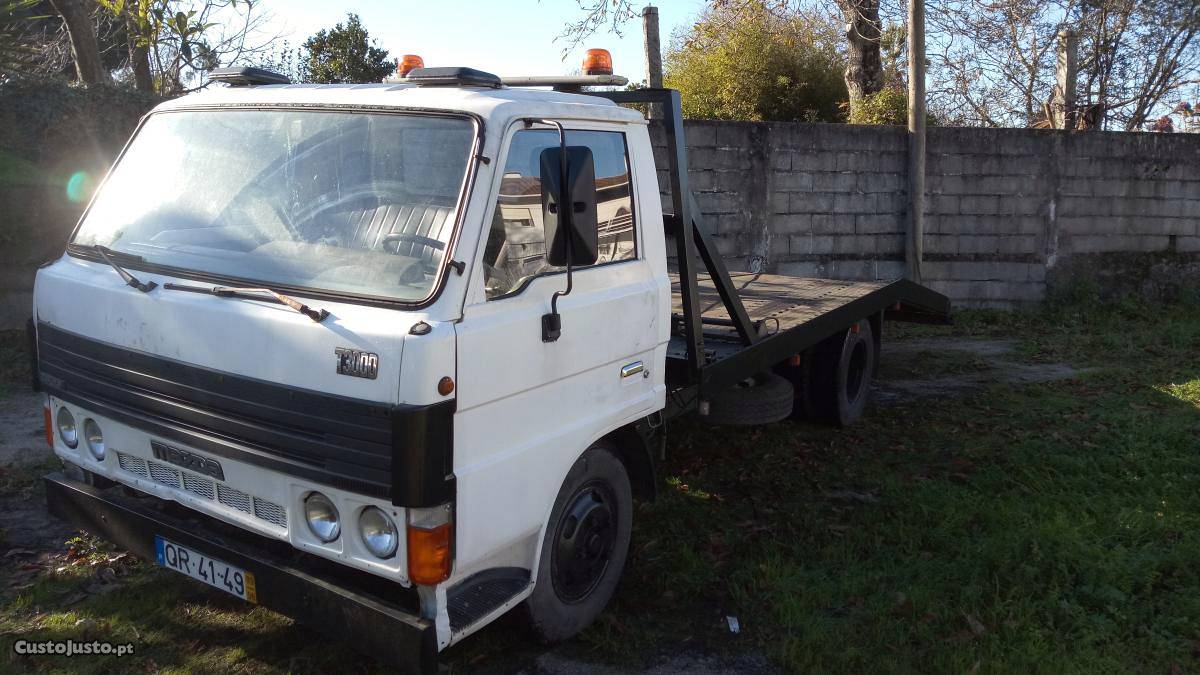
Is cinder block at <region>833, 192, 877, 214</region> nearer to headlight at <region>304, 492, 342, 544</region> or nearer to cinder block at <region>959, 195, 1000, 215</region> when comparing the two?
cinder block at <region>959, 195, 1000, 215</region>

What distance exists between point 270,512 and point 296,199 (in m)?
1.12

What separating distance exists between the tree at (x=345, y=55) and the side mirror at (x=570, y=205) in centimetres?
2089

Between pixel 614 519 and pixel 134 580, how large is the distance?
2.19 m

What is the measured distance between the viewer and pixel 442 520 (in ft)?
9.63

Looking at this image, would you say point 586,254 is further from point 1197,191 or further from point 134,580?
point 1197,191

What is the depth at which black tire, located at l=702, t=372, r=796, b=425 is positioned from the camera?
518 centimetres

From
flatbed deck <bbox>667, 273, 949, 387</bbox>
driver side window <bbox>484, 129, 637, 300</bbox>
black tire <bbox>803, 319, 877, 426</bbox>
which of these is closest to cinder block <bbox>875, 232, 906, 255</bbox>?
flatbed deck <bbox>667, 273, 949, 387</bbox>

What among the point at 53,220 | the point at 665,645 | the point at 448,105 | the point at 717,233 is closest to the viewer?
the point at 448,105

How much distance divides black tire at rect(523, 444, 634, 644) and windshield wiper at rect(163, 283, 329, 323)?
1.19m

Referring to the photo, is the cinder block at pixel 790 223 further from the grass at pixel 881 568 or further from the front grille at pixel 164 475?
the front grille at pixel 164 475

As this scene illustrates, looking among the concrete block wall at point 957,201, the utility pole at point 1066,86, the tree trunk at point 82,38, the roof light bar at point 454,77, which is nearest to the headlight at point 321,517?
the roof light bar at point 454,77

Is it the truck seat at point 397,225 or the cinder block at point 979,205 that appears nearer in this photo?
the truck seat at point 397,225


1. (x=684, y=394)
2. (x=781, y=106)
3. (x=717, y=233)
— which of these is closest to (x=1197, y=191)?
(x=781, y=106)

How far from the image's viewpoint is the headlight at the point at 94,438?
3.63m
